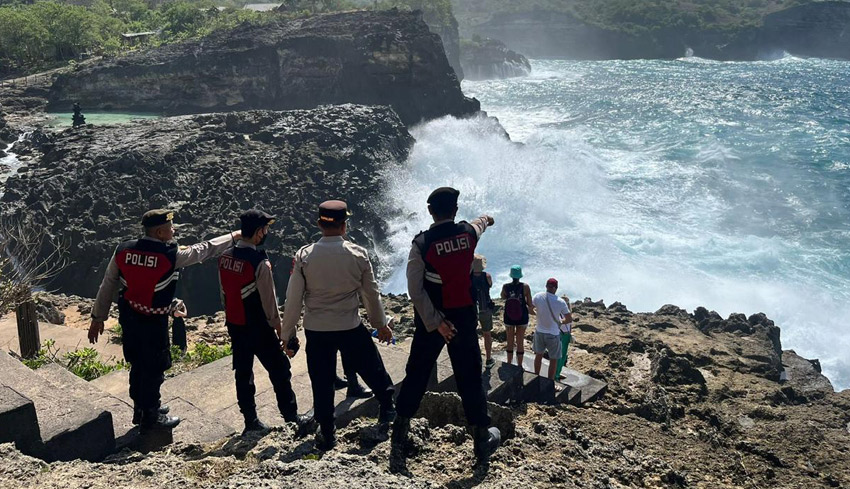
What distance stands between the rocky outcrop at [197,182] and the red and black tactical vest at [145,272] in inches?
486

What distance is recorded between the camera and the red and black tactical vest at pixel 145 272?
498cm

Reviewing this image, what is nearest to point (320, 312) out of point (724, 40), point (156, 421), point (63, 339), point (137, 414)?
point (156, 421)

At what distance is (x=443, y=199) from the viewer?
4.64m

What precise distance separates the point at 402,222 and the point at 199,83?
→ 14728mm

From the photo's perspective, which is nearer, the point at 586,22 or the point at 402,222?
the point at 402,222

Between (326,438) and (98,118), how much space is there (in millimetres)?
27149

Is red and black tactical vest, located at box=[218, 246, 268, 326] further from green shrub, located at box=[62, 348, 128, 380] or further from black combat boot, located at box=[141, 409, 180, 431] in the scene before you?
green shrub, located at box=[62, 348, 128, 380]

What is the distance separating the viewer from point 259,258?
494 centimetres

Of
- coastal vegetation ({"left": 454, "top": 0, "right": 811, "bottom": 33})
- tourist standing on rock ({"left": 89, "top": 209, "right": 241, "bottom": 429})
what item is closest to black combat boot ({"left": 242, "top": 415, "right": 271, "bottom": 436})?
tourist standing on rock ({"left": 89, "top": 209, "right": 241, "bottom": 429})

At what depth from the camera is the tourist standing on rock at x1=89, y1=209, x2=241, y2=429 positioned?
16.4 feet

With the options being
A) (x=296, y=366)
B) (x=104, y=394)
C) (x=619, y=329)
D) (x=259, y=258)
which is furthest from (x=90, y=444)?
(x=619, y=329)

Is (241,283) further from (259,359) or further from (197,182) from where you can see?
(197,182)

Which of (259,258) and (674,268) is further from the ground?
(259,258)

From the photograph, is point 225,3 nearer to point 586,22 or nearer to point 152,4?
point 152,4
